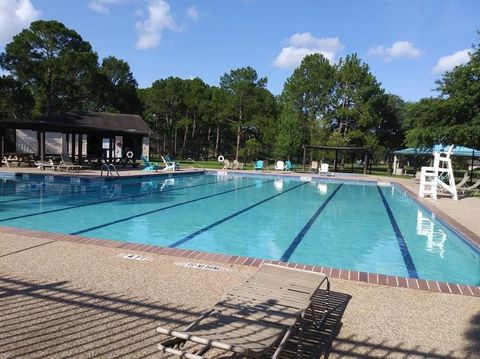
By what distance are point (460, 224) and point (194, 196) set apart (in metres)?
8.79

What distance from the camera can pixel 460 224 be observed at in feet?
31.7

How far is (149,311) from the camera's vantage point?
12.7 feet

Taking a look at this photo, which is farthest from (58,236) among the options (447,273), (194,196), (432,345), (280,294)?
(194,196)

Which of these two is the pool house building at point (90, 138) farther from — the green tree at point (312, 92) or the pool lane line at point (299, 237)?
the pool lane line at point (299, 237)

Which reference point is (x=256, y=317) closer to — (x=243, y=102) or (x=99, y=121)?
(x=99, y=121)

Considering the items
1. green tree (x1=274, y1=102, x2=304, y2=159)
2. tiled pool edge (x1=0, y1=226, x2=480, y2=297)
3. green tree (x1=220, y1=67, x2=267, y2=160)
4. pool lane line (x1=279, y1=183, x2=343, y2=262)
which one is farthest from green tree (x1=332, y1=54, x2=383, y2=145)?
tiled pool edge (x1=0, y1=226, x2=480, y2=297)

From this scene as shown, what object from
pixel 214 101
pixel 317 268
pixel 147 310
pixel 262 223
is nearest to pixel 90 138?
pixel 214 101

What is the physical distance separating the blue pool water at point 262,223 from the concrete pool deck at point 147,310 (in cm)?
260

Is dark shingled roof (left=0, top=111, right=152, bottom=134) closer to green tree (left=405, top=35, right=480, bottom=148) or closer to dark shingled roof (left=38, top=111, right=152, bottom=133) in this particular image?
dark shingled roof (left=38, top=111, right=152, bottom=133)

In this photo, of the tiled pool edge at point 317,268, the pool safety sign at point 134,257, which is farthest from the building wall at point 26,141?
the pool safety sign at point 134,257

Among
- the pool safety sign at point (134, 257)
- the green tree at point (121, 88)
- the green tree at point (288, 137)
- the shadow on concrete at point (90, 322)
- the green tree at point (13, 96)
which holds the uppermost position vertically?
the green tree at point (121, 88)

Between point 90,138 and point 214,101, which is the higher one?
point 214,101

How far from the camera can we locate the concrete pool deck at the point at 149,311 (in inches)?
128

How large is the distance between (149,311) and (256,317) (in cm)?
127
